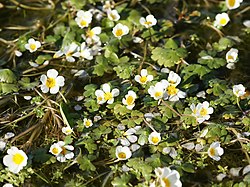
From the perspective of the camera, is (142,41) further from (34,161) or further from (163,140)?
(34,161)

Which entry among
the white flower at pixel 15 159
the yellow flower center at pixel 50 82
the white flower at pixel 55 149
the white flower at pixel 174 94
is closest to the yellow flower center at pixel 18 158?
the white flower at pixel 15 159

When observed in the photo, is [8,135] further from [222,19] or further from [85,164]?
[222,19]

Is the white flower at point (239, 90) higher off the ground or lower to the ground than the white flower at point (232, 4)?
lower

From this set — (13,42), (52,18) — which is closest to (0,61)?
(13,42)

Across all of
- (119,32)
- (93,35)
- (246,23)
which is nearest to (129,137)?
(119,32)

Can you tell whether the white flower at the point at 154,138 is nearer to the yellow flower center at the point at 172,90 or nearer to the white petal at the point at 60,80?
the yellow flower center at the point at 172,90

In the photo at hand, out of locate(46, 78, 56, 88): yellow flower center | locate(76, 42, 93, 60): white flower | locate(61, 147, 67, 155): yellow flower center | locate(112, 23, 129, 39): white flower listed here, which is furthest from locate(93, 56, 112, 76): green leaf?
locate(61, 147, 67, 155): yellow flower center
